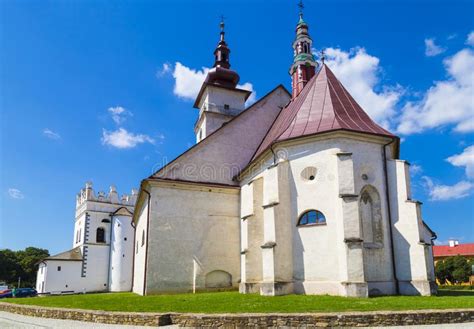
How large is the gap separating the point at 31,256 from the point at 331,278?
228 ft

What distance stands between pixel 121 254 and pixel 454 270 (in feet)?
125

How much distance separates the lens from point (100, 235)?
1602 inches

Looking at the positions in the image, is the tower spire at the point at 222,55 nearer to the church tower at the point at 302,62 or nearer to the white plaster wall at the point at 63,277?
the church tower at the point at 302,62

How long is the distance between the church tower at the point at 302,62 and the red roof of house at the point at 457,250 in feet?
164

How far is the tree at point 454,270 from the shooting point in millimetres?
42938

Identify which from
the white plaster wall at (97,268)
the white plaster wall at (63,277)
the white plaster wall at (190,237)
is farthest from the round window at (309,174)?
the white plaster wall at (63,277)

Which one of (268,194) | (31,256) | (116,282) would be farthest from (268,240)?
(31,256)

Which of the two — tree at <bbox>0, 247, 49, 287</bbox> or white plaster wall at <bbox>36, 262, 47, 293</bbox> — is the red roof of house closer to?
white plaster wall at <bbox>36, 262, 47, 293</bbox>

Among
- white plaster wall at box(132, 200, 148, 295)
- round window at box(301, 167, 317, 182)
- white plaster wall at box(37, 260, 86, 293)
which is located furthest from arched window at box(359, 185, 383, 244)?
white plaster wall at box(37, 260, 86, 293)

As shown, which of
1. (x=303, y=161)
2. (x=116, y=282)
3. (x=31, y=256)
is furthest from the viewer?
(x=31, y=256)

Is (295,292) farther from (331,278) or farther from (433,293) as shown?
(433,293)

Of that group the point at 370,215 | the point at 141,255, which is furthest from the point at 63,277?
the point at 370,215

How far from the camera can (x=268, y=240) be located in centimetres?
1662

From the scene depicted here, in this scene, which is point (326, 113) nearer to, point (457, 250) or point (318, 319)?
point (318, 319)
